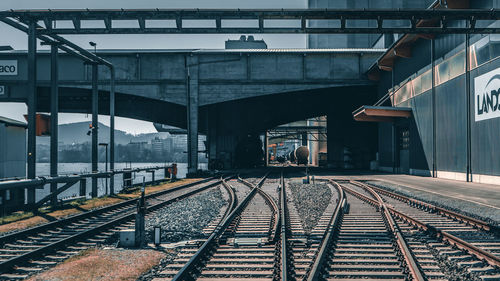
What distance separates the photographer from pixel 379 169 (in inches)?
1567

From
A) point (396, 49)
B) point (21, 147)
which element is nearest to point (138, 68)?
point (21, 147)

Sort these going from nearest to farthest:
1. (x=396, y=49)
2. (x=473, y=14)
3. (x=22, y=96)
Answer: (x=473, y=14), (x=396, y=49), (x=22, y=96)

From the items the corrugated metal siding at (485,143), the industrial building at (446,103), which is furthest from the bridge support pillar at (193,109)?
the corrugated metal siding at (485,143)

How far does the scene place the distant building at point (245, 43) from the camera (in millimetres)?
46125

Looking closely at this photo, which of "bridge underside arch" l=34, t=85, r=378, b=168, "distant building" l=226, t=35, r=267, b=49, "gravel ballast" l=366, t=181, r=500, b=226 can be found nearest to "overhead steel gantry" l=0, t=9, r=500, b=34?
"gravel ballast" l=366, t=181, r=500, b=226

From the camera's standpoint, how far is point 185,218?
1158cm

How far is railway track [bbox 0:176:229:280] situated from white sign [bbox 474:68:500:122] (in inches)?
626

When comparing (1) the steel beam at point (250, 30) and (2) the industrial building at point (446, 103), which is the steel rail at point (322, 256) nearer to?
(1) the steel beam at point (250, 30)

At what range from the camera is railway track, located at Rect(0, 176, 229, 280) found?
679cm

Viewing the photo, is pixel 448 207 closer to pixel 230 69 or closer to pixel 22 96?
pixel 230 69

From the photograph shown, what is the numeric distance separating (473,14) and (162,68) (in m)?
27.9

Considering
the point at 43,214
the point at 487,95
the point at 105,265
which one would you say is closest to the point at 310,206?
the point at 105,265

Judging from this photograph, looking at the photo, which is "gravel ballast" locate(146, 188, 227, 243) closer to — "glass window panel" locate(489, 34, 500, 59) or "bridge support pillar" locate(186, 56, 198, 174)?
"glass window panel" locate(489, 34, 500, 59)

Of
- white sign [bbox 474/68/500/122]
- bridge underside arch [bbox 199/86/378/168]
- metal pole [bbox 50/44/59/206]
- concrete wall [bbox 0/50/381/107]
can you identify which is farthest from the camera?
bridge underside arch [bbox 199/86/378/168]
